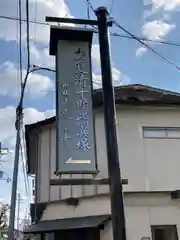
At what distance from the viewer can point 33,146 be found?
48.8 feet

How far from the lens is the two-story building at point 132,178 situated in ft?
34.0

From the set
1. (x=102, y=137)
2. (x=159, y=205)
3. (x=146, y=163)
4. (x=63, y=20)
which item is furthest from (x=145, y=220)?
(x=63, y=20)

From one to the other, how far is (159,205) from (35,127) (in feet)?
16.3

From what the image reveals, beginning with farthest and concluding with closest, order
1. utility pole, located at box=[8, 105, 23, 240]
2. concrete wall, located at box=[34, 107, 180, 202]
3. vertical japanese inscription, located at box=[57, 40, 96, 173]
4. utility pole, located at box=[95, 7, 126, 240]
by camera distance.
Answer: utility pole, located at box=[8, 105, 23, 240] < concrete wall, located at box=[34, 107, 180, 202] < vertical japanese inscription, located at box=[57, 40, 96, 173] < utility pole, located at box=[95, 7, 126, 240]

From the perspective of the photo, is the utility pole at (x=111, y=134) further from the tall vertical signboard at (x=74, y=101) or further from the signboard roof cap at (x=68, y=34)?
the tall vertical signboard at (x=74, y=101)

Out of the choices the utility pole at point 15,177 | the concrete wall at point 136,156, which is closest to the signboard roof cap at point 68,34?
the concrete wall at point 136,156

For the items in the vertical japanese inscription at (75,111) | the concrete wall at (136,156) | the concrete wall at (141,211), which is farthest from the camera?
the concrete wall at (136,156)

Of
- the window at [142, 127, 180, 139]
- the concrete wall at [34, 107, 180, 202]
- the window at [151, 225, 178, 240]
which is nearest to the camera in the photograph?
the window at [151, 225, 178, 240]

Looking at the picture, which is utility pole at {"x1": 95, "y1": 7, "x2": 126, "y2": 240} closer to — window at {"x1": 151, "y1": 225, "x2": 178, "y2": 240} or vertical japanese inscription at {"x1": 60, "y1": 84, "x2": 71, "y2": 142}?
vertical japanese inscription at {"x1": 60, "y1": 84, "x2": 71, "y2": 142}

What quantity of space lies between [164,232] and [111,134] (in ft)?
18.6

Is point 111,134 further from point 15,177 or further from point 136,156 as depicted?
point 15,177

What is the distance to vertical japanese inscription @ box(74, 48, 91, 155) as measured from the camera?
26.4ft

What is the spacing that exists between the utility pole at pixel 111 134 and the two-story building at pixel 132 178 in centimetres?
453

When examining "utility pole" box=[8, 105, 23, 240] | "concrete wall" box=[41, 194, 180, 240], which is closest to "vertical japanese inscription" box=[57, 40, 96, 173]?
"concrete wall" box=[41, 194, 180, 240]
